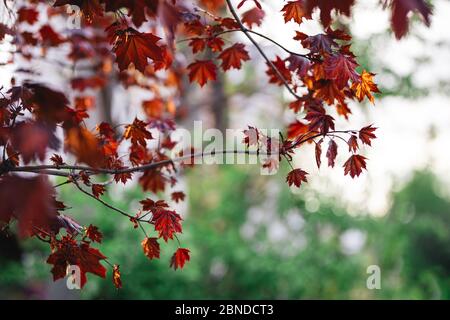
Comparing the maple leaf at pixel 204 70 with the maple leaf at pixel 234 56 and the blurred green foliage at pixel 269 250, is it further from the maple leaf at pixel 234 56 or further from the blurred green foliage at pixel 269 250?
the blurred green foliage at pixel 269 250

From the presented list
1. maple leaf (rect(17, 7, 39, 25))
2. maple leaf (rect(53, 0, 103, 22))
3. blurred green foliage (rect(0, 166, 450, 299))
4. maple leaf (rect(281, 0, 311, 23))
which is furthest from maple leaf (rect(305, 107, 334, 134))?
blurred green foliage (rect(0, 166, 450, 299))

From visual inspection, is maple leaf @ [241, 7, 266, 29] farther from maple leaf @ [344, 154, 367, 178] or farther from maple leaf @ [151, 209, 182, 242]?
maple leaf @ [151, 209, 182, 242]

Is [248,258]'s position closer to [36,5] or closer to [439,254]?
[439,254]

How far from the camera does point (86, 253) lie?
5.87ft

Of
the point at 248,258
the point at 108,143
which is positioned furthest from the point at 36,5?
the point at 248,258

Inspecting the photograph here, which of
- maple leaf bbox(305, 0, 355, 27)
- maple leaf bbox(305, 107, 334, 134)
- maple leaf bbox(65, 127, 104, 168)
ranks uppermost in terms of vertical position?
maple leaf bbox(305, 0, 355, 27)

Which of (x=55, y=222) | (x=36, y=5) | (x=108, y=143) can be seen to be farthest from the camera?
(x=36, y=5)

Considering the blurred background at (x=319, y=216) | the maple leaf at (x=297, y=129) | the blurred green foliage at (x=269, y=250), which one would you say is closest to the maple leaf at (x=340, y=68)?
the maple leaf at (x=297, y=129)

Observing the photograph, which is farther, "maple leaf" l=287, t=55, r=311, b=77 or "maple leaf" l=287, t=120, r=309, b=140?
"maple leaf" l=287, t=120, r=309, b=140

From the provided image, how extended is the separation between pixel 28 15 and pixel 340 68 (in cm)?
206

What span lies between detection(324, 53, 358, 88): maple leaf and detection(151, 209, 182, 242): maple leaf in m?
0.86

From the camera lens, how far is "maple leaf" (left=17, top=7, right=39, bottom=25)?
9.18 ft

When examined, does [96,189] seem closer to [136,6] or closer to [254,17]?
[136,6]
